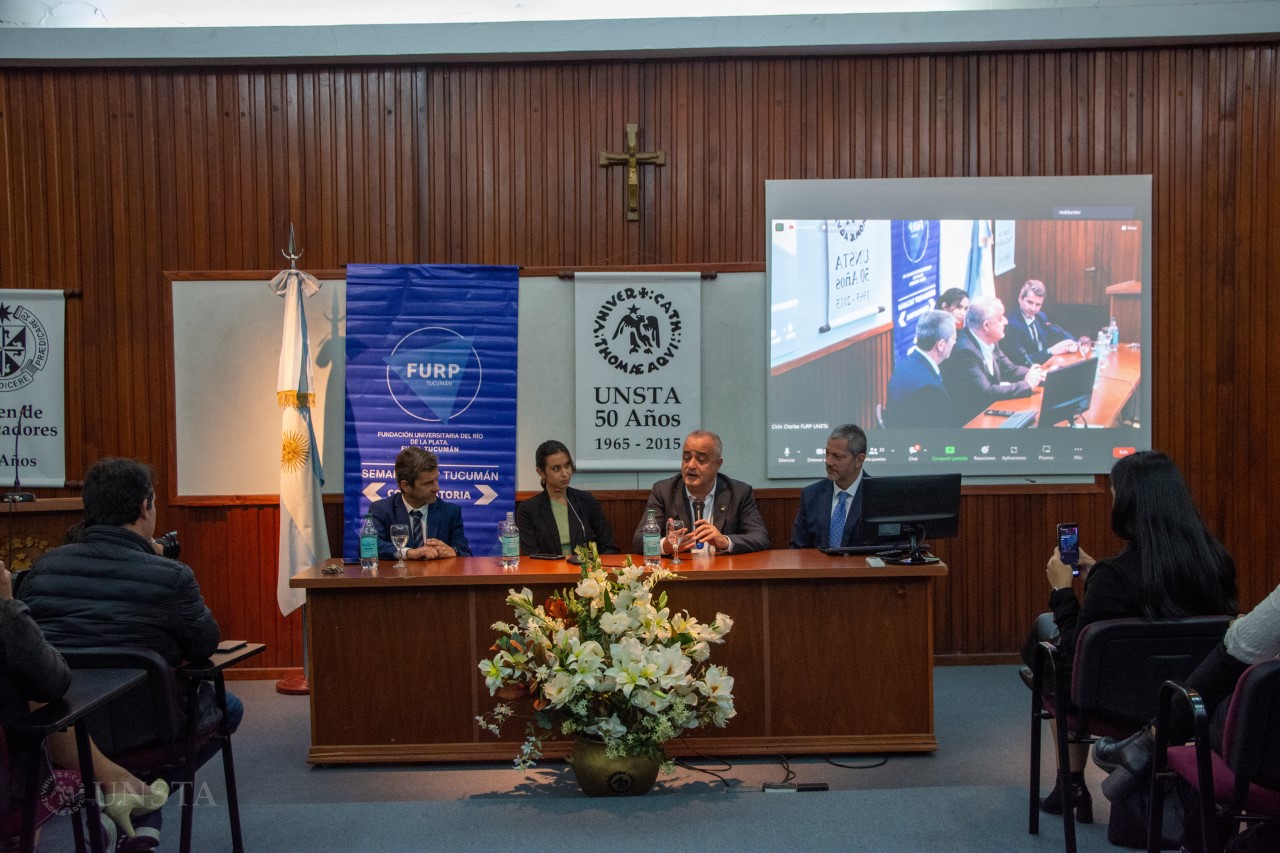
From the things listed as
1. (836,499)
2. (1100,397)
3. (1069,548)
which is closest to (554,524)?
(836,499)

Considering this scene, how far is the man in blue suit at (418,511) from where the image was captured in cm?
464

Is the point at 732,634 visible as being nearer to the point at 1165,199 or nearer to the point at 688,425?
the point at 688,425

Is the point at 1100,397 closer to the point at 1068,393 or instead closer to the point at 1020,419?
the point at 1068,393

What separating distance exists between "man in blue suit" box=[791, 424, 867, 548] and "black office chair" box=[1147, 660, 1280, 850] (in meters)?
2.32

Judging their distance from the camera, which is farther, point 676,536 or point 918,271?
point 918,271

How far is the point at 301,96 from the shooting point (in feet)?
19.0

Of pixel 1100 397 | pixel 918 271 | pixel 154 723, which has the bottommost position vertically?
pixel 154 723

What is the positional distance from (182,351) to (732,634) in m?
3.51

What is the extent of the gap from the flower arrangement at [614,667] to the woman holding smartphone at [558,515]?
4.22 ft

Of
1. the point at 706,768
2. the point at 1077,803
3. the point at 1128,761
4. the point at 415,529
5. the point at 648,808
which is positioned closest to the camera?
the point at 1128,761

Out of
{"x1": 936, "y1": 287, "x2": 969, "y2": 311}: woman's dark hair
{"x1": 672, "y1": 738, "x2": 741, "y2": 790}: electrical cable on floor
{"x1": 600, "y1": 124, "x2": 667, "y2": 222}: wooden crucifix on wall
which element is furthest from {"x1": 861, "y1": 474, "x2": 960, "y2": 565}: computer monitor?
{"x1": 600, "y1": 124, "x2": 667, "y2": 222}: wooden crucifix on wall

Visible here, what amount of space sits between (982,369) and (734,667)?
255 centimetres

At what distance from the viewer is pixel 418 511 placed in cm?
476

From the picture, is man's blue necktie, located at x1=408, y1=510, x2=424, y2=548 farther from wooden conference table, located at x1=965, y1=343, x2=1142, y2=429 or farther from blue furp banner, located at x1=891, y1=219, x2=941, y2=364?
wooden conference table, located at x1=965, y1=343, x2=1142, y2=429
